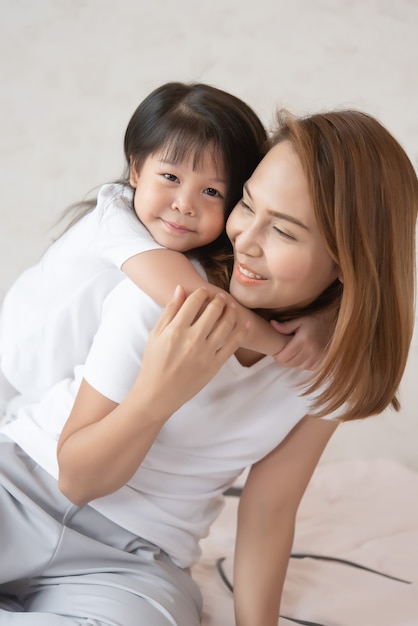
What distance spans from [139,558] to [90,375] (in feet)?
1.20

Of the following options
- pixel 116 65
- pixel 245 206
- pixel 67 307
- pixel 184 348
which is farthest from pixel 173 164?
pixel 116 65

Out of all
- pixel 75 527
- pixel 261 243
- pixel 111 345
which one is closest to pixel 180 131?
pixel 261 243

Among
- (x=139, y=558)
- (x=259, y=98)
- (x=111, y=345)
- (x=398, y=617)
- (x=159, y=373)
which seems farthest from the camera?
(x=259, y=98)

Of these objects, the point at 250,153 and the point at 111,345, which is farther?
the point at 250,153

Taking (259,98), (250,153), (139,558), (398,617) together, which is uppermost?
(250,153)

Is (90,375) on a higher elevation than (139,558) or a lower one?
higher

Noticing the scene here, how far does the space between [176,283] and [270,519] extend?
21.8 inches

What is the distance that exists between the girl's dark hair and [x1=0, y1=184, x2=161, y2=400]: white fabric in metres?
0.15

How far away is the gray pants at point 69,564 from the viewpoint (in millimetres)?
1441

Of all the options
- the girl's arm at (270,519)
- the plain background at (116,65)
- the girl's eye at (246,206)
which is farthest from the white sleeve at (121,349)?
the plain background at (116,65)

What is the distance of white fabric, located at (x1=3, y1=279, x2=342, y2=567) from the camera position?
154 centimetres

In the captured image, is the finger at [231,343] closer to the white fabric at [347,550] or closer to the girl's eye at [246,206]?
the girl's eye at [246,206]

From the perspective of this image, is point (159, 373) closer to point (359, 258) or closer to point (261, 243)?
point (261, 243)

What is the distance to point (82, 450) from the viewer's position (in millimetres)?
1366
